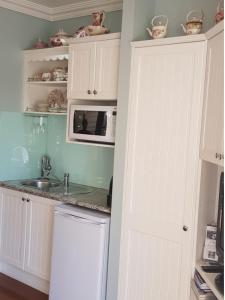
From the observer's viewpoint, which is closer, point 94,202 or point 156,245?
point 156,245

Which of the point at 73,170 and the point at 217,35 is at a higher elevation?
the point at 217,35

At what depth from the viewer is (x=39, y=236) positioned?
3512 millimetres

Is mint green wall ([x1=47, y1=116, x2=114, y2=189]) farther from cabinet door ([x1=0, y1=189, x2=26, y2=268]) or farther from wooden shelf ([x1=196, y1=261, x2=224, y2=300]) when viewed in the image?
wooden shelf ([x1=196, y1=261, x2=224, y2=300])

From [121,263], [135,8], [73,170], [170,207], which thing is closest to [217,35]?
[135,8]

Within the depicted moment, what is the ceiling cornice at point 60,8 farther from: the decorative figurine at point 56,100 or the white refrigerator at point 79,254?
the white refrigerator at point 79,254

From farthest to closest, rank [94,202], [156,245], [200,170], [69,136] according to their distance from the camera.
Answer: [69,136] → [94,202] → [156,245] → [200,170]

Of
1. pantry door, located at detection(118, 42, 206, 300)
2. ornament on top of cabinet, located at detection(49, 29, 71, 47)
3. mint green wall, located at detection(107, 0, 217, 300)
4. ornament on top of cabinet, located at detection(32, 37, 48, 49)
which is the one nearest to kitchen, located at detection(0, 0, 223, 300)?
ornament on top of cabinet, located at detection(32, 37, 48, 49)

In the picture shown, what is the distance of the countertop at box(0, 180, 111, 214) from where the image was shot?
311cm

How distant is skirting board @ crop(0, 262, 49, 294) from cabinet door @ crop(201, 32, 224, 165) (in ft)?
6.63

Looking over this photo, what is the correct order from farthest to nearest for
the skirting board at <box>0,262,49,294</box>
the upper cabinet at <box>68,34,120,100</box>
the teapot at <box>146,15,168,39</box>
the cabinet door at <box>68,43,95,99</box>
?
the skirting board at <box>0,262,49,294</box>, the cabinet door at <box>68,43,95,99</box>, the upper cabinet at <box>68,34,120,100</box>, the teapot at <box>146,15,168,39</box>

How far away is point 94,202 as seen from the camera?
10.4 ft

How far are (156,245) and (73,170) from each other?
1557 millimetres

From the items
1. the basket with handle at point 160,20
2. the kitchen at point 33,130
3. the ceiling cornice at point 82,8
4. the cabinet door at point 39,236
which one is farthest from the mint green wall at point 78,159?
the basket with handle at point 160,20

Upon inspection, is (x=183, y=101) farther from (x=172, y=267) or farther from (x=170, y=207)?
(x=172, y=267)
